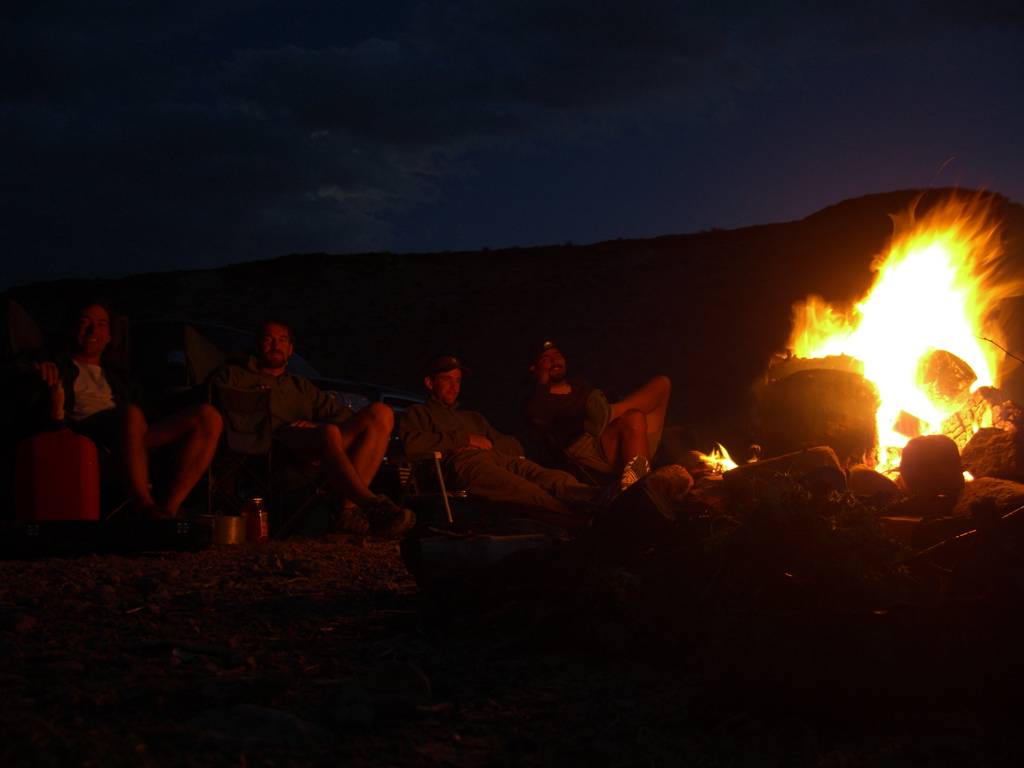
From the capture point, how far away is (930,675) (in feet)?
6.43

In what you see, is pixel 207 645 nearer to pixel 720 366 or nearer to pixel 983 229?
pixel 983 229

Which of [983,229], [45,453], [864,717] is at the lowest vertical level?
[864,717]

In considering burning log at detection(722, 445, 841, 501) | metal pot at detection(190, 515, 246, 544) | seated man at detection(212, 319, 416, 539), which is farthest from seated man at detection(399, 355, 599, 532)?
metal pot at detection(190, 515, 246, 544)

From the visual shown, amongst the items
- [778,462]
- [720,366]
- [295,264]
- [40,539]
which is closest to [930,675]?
[778,462]

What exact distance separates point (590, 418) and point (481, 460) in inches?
34.9

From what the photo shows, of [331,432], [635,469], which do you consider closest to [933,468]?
[635,469]

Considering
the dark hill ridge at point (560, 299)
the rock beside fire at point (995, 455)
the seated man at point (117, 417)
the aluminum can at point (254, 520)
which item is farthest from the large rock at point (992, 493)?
the dark hill ridge at point (560, 299)

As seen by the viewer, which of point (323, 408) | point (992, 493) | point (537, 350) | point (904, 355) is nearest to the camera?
point (992, 493)

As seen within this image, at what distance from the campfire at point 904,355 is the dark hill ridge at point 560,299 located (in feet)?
29.4

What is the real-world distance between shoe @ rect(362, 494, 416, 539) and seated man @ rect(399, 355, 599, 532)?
2.52 ft

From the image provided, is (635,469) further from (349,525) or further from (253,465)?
(253,465)

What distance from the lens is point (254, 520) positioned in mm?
4547

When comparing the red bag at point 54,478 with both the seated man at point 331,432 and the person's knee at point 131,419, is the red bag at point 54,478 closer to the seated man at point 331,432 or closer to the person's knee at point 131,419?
the person's knee at point 131,419

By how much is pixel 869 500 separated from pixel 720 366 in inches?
548
